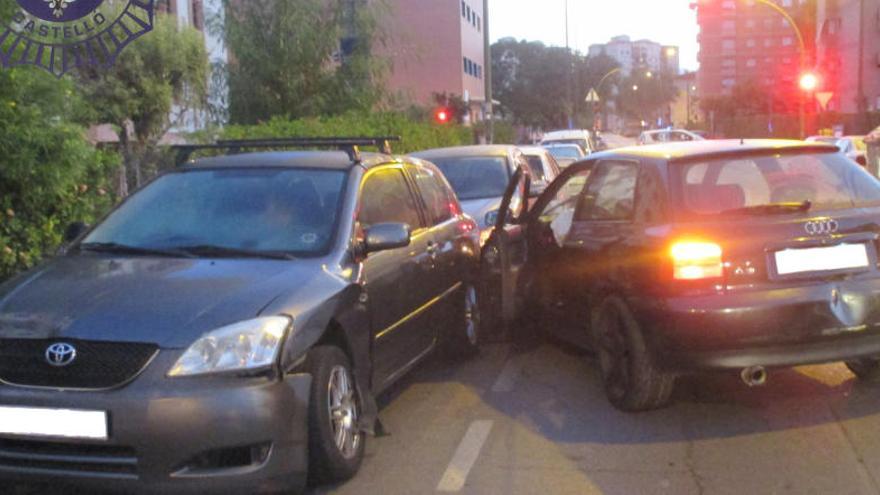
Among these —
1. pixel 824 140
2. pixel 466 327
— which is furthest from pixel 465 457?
pixel 824 140

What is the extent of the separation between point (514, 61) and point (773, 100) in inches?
930

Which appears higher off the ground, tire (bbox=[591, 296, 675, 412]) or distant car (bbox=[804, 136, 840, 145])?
distant car (bbox=[804, 136, 840, 145])

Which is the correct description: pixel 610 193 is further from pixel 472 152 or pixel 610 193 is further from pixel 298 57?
pixel 298 57

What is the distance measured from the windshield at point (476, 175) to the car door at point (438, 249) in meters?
4.12

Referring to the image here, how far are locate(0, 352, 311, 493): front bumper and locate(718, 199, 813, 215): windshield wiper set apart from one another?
2838mm

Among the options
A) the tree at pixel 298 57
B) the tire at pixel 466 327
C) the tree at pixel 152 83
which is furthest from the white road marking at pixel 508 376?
the tree at pixel 298 57

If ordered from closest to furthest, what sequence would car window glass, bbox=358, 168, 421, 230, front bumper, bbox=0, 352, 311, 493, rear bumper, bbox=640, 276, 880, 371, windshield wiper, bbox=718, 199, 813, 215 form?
front bumper, bbox=0, 352, 311, 493 → rear bumper, bbox=640, 276, 880, 371 → windshield wiper, bbox=718, 199, 813, 215 → car window glass, bbox=358, 168, 421, 230

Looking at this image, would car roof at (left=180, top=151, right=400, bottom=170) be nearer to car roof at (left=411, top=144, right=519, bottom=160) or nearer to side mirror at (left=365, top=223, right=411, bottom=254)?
side mirror at (left=365, top=223, right=411, bottom=254)

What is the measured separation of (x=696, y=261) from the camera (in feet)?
18.3

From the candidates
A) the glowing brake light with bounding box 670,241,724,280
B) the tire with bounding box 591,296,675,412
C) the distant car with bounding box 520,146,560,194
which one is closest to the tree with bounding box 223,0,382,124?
the distant car with bounding box 520,146,560,194

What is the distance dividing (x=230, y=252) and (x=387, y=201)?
138 centimetres

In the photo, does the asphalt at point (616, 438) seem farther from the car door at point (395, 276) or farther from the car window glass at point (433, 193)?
the car window glass at point (433, 193)

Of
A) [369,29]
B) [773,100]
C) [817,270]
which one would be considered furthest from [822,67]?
[817,270]

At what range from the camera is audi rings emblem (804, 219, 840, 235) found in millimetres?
5648
